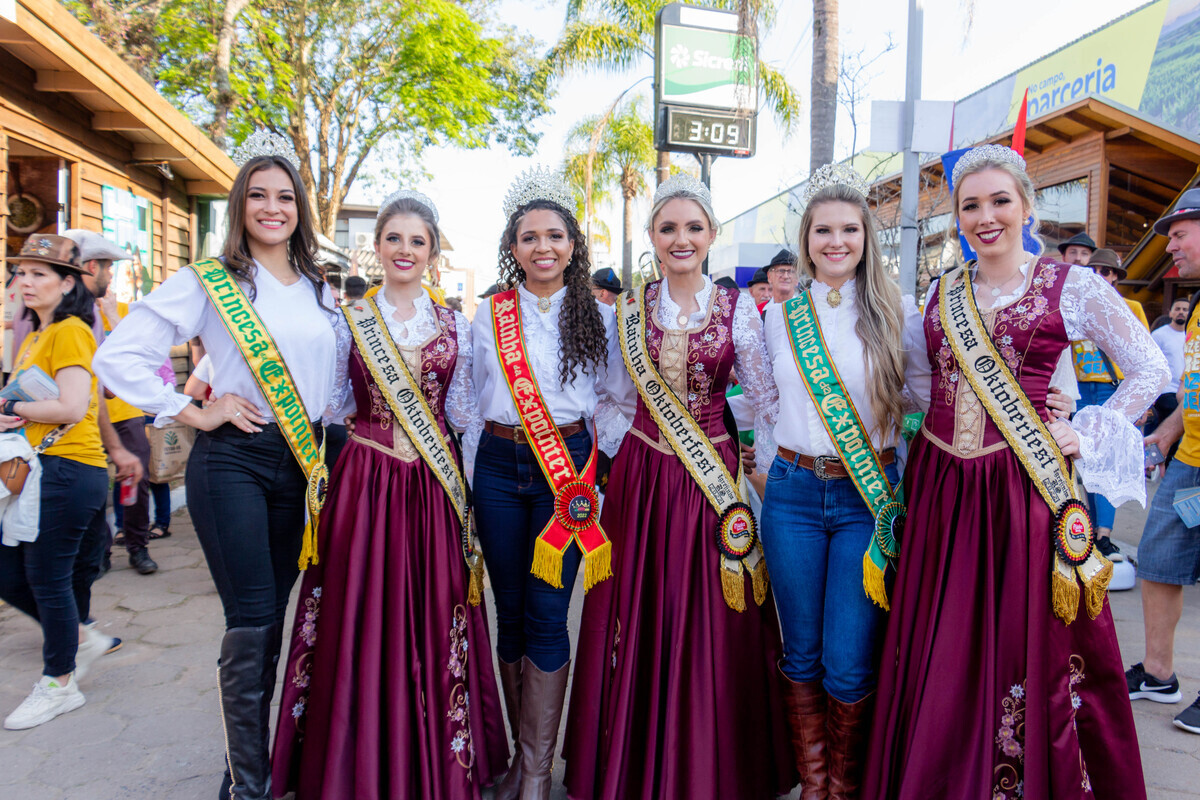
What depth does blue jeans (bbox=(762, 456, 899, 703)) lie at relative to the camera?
6.82 feet

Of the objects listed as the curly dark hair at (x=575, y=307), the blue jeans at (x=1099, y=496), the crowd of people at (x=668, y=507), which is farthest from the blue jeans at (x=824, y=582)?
the blue jeans at (x=1099, y=496)

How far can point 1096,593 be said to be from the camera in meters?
1.94

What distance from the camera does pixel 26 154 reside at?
6.00 m

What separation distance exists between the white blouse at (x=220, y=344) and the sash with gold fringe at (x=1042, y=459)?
1801 mm

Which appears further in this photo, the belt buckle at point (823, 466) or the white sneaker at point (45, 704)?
the white sneaker at point (45, 704)

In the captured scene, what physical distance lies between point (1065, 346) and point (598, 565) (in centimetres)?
143

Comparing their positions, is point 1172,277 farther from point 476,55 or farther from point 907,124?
point 476,55

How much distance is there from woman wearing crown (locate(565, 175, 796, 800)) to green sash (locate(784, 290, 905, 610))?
22cm

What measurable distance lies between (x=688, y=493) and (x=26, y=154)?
21.4 feet

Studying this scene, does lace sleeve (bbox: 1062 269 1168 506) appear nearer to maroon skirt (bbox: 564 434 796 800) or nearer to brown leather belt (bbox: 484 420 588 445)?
maroon skirt (bbox: 564 434 796 800)

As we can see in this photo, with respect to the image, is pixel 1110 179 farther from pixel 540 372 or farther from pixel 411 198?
pixel 411 198

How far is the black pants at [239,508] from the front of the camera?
6.68 feet

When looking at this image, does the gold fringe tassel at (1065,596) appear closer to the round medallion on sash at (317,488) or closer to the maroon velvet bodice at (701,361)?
the maroon velvet bodice at (701,361)

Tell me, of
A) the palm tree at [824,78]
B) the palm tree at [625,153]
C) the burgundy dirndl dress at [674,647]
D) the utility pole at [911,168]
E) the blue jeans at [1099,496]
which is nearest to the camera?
the burgundy dirndl dress at [674,647]
